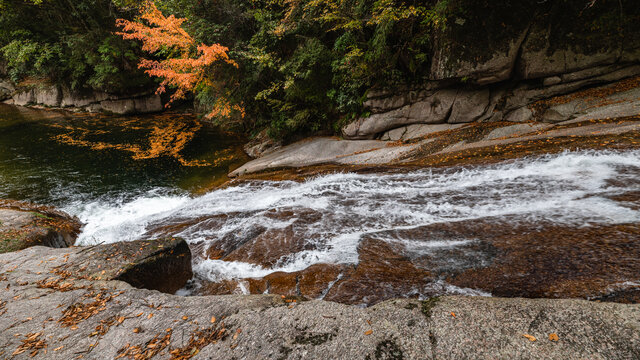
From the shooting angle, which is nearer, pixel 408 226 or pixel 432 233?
pixel 432 233

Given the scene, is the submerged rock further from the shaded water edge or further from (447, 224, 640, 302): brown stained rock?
(447, 224, 640, 302): brown stained rock

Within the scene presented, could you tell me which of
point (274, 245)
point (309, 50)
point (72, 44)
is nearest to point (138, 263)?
point (274, 245)

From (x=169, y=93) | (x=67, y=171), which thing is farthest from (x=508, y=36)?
(x=169, y=93)

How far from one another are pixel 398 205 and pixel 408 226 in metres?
0.95

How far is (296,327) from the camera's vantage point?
8.41ft

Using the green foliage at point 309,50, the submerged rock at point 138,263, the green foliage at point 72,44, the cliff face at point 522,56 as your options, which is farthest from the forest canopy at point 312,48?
the submerged rock at point 138,263

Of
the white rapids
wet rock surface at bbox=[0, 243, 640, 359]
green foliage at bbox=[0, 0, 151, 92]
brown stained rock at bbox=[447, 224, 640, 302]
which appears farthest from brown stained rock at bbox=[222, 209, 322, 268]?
green foliage at bbox=[0, 0, 151, 92]

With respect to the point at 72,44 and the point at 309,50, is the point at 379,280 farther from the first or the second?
the point at 72,44

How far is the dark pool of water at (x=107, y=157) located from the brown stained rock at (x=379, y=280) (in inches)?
322

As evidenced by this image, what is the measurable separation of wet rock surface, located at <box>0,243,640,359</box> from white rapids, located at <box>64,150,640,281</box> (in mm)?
1700

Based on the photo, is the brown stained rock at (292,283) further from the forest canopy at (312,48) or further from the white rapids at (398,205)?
the forest canopy at (312,48)

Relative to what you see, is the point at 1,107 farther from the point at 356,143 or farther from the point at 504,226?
the point at 504,226

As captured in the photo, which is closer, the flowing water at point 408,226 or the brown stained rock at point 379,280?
the flowing water at point 408,226

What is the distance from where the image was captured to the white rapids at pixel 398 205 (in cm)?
454
